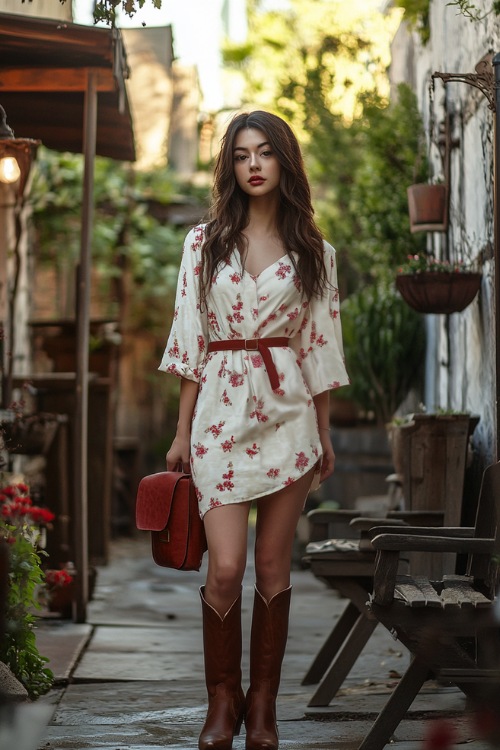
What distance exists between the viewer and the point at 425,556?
4781 mm

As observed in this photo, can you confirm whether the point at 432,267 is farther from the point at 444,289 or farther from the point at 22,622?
the point at 22,622

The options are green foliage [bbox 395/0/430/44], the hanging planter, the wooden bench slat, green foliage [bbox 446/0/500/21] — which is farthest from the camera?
green foliage [bbox 395/0/430/44]

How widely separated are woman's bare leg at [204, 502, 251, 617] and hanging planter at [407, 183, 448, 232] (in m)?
3.04

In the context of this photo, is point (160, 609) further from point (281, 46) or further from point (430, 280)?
point (281, 46)

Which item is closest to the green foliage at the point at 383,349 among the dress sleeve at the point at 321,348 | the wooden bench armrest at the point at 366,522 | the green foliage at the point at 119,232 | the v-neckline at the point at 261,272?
the green foliage at the point at 119,232

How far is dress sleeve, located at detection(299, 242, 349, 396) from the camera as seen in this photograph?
11.9ft

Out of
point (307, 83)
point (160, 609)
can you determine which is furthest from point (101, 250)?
point (160, 609)

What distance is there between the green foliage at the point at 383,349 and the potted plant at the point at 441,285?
3.00 m

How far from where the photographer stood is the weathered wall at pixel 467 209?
5.00 m

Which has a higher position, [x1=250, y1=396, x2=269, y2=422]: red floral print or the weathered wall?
the weathered wall

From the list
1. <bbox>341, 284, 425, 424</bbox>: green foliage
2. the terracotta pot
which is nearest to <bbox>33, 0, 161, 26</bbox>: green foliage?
the terracotta pot

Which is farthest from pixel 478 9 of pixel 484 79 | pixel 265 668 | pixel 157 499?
pixel 265 668

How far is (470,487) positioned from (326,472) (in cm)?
170

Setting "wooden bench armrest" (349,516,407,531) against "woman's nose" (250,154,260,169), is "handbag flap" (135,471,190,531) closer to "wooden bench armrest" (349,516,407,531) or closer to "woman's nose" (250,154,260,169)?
"woman's nose" (250,154,260,169)
